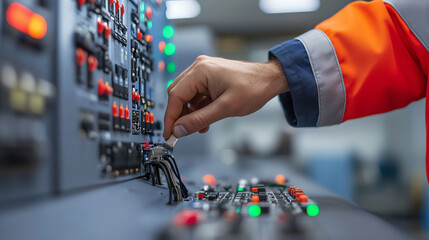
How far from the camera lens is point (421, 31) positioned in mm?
772

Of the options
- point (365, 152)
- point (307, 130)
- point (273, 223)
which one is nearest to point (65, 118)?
point (273, 223)

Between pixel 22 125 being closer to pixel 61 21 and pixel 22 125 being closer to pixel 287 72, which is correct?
pixel 61 21

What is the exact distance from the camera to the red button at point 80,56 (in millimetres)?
489

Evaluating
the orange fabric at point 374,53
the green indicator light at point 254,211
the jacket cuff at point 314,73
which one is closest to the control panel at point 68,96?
the green indicator light at point 254,211

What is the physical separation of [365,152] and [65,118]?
13.5 ft

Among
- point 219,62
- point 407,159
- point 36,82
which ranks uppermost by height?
point 219,62

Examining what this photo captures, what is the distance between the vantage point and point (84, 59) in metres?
0.51

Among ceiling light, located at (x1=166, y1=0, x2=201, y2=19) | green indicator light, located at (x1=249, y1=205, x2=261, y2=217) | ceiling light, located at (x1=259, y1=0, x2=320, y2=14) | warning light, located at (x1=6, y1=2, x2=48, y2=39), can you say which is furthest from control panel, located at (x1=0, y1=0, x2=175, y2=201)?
ceiling light, located at (x1=259, y1=0, x2=320, y2=14)

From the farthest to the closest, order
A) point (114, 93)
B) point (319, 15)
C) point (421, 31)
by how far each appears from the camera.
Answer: point (319, 15) < point (421, 31) < point (114, 93)

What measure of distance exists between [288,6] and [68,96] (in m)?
2.95

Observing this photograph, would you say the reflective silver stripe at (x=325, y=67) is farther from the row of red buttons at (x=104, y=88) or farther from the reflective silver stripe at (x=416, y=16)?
the row of red buttons at (x=104, y=88)

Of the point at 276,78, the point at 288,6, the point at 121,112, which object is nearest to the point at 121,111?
the point at 121,112

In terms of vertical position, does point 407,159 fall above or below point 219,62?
below

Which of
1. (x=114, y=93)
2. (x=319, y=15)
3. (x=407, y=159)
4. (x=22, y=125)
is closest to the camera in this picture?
(x=22, y=125)
